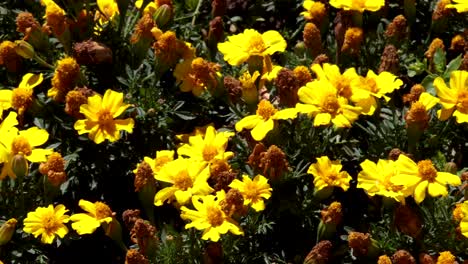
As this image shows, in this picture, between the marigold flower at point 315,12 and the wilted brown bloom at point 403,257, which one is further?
the marigold flower at point 315,12

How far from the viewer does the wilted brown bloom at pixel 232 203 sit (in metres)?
2.36

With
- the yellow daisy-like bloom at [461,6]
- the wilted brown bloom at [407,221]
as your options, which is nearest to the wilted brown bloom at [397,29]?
the yellow daisy-like bloom at [461,6]

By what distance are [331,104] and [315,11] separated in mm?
685

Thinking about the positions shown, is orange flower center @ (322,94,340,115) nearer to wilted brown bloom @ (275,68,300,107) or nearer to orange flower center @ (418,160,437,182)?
wilted brown bloom @ (275,68,300,107)

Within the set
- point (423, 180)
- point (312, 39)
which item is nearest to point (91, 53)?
point (312, 39)

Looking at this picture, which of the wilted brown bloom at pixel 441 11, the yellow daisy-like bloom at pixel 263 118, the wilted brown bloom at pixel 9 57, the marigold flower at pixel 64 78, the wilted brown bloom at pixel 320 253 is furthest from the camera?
the wilted brown bloom at pixel 441 11

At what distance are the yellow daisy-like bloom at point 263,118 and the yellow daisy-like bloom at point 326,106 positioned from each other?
49 millimetres

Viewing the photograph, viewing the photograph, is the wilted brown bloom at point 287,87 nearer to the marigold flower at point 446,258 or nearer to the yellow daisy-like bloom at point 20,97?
the marigold flower at point 446,258

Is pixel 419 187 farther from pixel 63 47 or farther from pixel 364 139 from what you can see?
pixel 63 47

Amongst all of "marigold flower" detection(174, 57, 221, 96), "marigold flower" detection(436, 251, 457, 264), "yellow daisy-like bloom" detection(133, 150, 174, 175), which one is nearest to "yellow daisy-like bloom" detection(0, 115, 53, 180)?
"yellow daisy-like bloom" detection(133, 150, 174, 175)

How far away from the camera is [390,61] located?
289 cm

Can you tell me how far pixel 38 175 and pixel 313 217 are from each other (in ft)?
3.11

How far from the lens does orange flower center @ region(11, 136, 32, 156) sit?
2600 millimetres

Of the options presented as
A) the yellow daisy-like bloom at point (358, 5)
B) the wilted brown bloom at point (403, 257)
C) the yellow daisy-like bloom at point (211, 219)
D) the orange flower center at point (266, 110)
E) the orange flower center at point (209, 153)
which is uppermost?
the yellow daisy-like bloom at point (358, 5)
